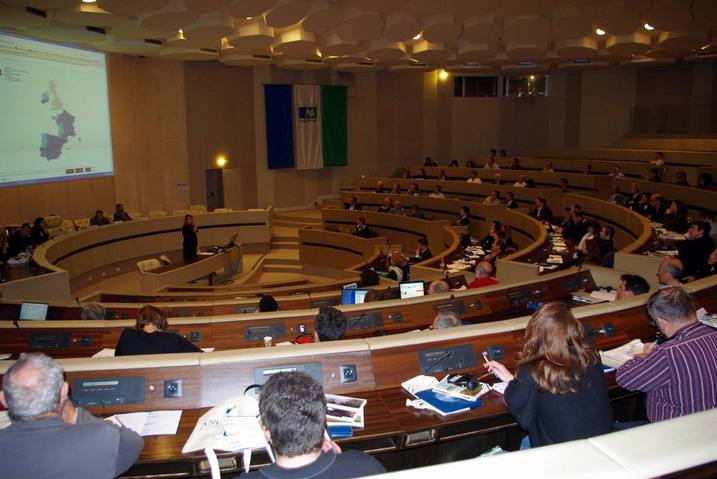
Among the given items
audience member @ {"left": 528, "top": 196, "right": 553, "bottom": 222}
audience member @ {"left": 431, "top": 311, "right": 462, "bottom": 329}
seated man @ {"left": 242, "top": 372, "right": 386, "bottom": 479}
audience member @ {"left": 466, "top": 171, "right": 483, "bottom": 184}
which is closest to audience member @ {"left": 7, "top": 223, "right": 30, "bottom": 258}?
audience member @ {"left": 431, "top": 311, "right": 462, "bottom": 329}

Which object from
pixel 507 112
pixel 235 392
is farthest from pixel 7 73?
pixel 507 112

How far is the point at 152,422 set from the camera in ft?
8.60

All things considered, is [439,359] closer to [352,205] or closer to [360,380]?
[360,380]

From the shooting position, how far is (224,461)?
7.72 ft

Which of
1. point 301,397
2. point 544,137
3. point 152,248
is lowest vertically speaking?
point 152,248

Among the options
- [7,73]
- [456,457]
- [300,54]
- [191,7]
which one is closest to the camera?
[456,457]

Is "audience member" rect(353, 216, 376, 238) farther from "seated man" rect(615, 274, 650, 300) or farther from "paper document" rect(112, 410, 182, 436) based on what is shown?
"paper document" rect(112, 410, 182, 436)

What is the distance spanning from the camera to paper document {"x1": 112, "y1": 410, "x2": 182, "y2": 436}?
8.35ft

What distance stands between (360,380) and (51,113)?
1043cm

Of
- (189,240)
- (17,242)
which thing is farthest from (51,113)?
(189,240)

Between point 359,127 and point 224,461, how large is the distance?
1659 cm

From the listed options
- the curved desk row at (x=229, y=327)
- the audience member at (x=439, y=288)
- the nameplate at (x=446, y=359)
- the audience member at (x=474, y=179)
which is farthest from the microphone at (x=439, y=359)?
the audience member at (x=474, y=179)

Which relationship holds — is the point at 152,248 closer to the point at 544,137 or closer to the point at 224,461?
the point at 224,461

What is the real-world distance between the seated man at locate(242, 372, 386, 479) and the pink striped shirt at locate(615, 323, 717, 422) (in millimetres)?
1438
